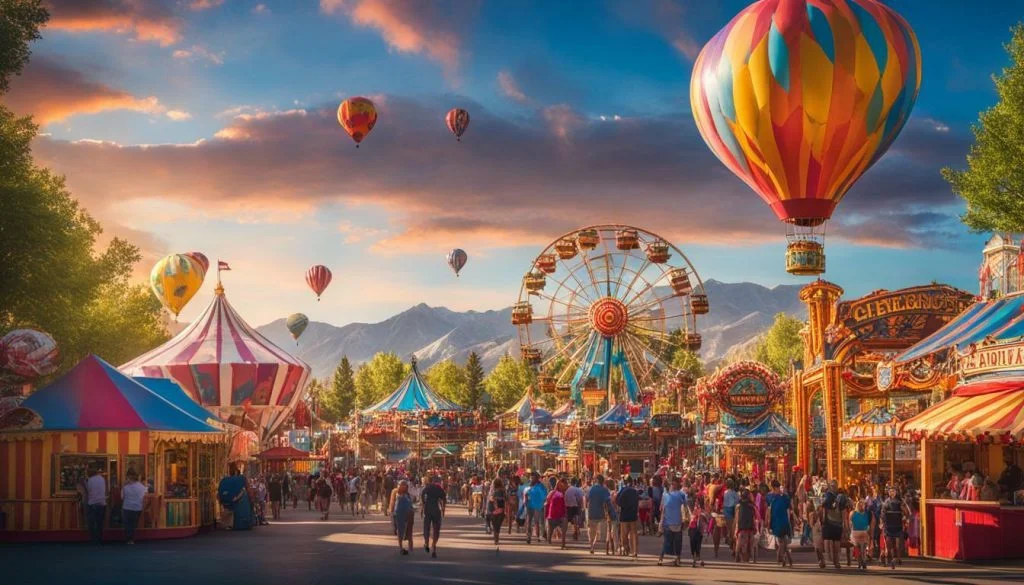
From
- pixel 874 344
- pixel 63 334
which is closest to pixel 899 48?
pixel 874 344

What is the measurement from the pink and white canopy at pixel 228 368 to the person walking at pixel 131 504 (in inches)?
773

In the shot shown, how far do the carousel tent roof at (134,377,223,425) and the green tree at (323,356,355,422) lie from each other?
11235 centimetres

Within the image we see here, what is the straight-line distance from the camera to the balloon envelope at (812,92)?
115 ft

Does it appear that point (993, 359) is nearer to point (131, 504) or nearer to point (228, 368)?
point (131, 504)

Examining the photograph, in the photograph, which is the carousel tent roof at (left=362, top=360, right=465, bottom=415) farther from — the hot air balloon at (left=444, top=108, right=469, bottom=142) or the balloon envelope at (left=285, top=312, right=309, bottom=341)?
the balloon envelope at (left=285, top=312, right=309, bottom=341)

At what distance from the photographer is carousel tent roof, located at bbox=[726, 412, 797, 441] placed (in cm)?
4391

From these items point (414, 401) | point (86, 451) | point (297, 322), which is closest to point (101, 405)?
point (86, 451)

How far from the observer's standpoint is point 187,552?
945 inches

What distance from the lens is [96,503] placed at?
26.0 m

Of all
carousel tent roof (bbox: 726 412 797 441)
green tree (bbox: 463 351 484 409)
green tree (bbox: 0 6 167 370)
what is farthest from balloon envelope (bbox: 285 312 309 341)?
carousel tent roof (bbox: 726 412 797 441)

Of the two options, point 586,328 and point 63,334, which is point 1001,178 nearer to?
point 586,328

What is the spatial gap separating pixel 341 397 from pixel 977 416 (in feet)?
413

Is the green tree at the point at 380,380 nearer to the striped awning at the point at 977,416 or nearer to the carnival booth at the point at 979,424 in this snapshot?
the carnival booth at the point at 979,424

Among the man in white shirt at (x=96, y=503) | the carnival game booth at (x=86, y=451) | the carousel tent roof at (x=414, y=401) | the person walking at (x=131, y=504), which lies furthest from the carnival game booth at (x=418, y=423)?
the man in white shirt at (x=96, y=503)
